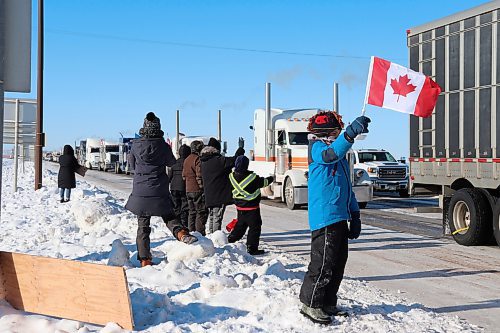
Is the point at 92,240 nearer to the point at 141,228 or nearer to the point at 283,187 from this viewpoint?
the point at 141,228

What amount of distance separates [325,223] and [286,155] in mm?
15666

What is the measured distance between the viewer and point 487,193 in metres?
11.5

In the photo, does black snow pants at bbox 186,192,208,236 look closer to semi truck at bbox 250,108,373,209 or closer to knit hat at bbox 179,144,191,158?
knit hat at bbox 179,144,191,158

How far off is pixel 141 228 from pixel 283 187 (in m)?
13.2

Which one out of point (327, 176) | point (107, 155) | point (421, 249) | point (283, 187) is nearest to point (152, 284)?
point (327, 176)

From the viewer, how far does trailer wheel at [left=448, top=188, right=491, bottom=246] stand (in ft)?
37.8

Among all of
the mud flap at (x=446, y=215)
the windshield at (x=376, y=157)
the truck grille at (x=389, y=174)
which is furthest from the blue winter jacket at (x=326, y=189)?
the windshield at (x=376, y=157)

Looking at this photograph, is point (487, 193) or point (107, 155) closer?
point (487, 193)

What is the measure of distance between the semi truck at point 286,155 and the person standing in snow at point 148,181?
12.0 metres

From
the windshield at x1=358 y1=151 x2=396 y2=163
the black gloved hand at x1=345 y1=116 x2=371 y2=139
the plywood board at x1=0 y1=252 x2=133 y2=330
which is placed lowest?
the plywood board at x1=0 y1=252 x2=133 y2=330

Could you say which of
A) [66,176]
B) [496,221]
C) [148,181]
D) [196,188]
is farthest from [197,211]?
[66,176]

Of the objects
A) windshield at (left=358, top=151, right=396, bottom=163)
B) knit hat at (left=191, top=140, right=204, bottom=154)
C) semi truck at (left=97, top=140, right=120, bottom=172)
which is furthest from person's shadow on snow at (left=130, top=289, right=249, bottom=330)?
semi truck at (left=97, top=140, right=120, bottom=172)

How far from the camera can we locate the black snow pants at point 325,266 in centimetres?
582

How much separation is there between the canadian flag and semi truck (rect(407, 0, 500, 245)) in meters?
3.48
